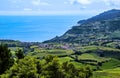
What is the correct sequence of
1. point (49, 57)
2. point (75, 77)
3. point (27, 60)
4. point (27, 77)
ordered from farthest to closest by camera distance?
point (75, 77), point (49, 57), point (27, 60), point (27, 77)

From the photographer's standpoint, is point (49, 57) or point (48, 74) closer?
point (48, 74)

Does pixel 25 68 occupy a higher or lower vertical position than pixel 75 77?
higher

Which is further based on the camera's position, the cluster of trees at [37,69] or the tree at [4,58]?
the tree at [4,58]

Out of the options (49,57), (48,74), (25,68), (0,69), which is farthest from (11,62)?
(25,68)

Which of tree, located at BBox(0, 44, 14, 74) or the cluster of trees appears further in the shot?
tree, located at BBox(0, 44, 14, 74)

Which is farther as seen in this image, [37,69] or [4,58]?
[4,58]

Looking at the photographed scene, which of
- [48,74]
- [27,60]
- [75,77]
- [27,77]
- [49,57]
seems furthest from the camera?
[75,77]

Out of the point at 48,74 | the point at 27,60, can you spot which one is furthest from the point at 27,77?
the point at 48,74

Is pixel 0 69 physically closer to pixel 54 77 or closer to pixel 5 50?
pixel 5 50

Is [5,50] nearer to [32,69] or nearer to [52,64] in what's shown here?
[52,64]

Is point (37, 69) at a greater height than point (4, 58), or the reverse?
point (4, 58)
